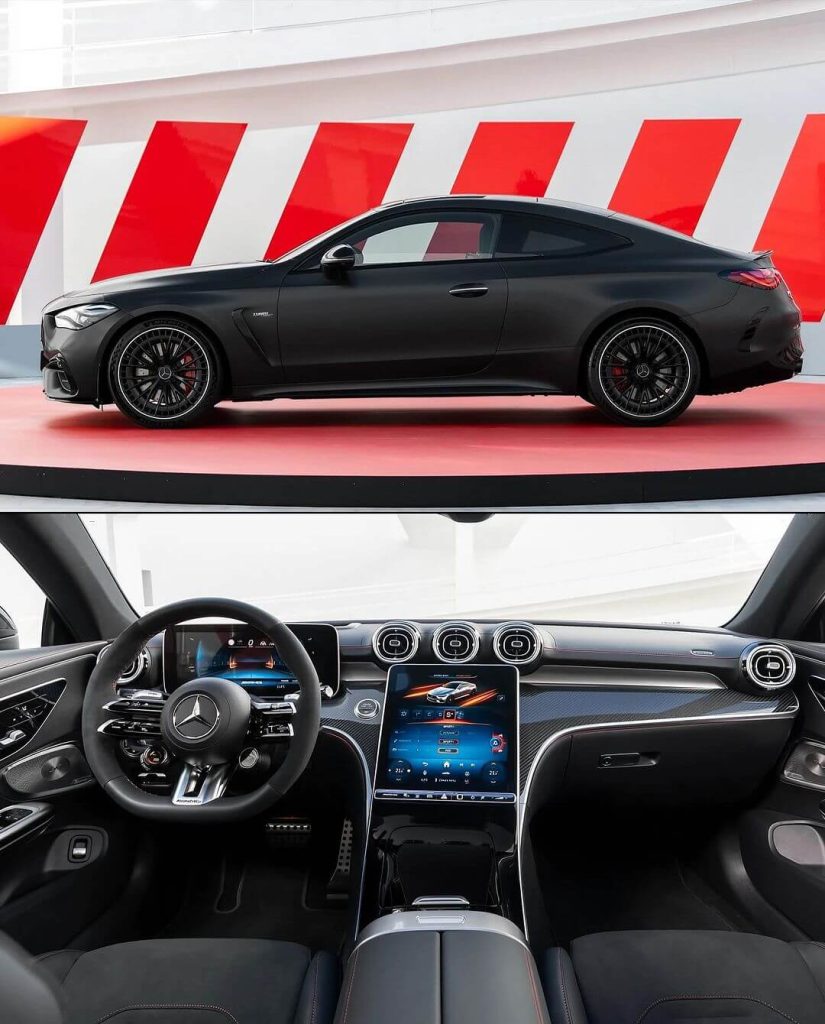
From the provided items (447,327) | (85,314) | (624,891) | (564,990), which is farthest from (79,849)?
(447,327)

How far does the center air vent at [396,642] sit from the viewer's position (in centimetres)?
335

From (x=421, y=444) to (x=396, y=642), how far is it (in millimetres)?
1247

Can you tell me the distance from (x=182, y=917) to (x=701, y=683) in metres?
2.12

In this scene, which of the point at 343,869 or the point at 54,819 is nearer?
the point at 54,819

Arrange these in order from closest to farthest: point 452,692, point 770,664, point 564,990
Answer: point 564,990 < point 452,692 < point 770,664

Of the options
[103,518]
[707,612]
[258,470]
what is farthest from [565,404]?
[103,518]

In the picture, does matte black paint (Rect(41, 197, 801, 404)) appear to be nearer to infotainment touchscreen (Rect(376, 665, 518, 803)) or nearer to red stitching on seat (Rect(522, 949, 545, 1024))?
infotainment touchscreen (Rect(376, 665, 518, 803))

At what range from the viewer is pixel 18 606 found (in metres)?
3.63

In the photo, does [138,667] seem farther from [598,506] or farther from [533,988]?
[598,506]

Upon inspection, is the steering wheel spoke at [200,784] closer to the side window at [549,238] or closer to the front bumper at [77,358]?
the front bumper at [77,358]

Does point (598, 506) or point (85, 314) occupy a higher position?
point (85, 314)

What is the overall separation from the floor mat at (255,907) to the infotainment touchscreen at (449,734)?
655 mm

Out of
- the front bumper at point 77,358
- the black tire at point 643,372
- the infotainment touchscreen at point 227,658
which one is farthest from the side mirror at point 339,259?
the infotainment touchscreen at point 227,658

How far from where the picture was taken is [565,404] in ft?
19.1
